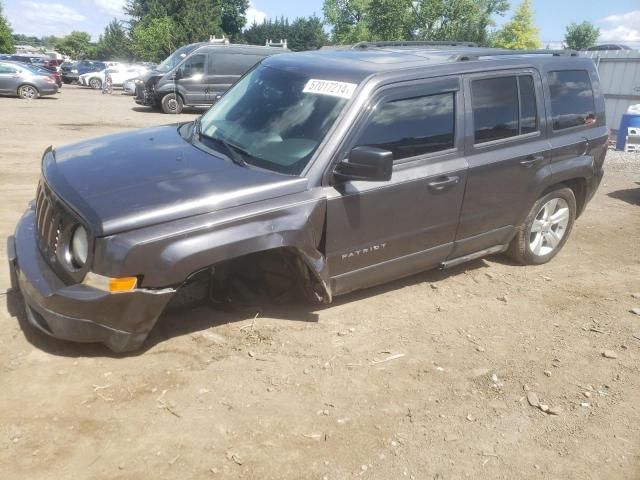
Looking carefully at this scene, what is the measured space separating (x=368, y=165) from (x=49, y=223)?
1953mm

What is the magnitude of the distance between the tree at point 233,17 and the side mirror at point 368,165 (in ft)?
256

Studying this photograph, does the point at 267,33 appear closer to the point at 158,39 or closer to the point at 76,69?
the point at 158,39

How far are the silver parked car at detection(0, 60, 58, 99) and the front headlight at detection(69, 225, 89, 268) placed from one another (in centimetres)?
2076

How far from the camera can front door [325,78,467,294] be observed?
11.9 ft

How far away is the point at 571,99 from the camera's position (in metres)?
4.88

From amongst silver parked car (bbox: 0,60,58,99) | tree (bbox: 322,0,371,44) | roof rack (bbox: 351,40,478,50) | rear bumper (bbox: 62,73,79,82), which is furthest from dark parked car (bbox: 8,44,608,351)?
tree (bbox: 322,0,371,44)

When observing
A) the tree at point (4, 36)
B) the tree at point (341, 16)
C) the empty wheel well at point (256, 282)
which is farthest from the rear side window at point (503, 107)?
the tree at point (341, 16)

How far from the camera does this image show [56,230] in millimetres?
3189

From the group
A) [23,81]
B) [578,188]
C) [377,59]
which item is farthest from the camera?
[23,81]

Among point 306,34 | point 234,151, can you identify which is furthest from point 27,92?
point 306,34

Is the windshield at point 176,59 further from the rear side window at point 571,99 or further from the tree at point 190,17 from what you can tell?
the tree at point 190,17

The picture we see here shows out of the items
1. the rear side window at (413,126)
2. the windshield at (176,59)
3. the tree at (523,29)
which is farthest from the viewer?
the tree at (523,29)

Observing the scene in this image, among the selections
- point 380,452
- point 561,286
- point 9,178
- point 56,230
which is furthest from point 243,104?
point 9,178

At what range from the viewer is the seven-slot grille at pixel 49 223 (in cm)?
316
